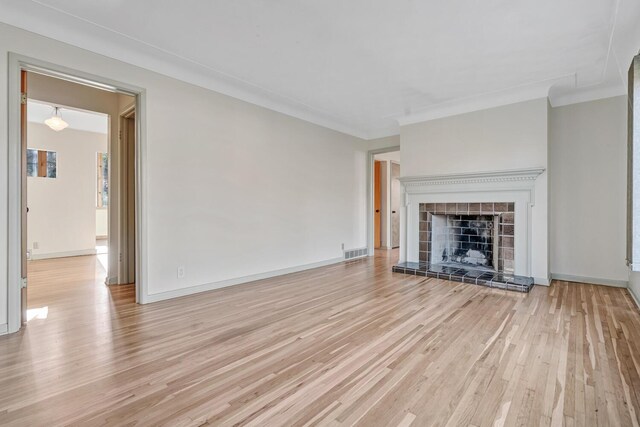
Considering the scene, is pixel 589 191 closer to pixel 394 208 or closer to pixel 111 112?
pixel 394 208

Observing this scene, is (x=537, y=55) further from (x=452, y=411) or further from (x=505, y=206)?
(x=452, y=411)

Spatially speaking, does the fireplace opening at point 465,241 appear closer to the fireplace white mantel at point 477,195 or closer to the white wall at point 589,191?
the fireplace white mantel at point 477,195

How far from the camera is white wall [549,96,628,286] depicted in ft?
13.2

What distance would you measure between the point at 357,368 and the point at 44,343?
2335mm

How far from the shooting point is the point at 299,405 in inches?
62.6

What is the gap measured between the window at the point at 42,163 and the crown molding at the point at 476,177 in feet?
23.1

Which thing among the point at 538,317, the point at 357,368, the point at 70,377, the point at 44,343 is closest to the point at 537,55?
the point at 538,317

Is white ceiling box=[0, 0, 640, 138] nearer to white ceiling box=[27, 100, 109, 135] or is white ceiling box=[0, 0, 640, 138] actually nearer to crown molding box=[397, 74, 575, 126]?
crown molding box=[397, 74, 575, 126]

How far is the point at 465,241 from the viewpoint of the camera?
5039 millimetres

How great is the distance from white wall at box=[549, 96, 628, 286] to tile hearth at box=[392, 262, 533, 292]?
950mm

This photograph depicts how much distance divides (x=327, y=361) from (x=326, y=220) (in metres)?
3.64

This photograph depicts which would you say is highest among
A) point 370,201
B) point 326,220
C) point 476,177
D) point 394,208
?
point 476,177

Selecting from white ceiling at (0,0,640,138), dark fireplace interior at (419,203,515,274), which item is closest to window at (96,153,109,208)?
white ceiling at (0,0,640,138)

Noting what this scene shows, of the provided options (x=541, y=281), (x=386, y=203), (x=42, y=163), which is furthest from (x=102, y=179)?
(x=541, y=281)
